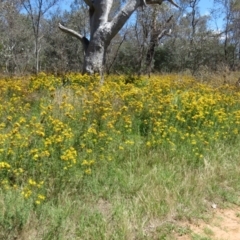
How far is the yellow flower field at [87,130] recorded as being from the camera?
11.3ft

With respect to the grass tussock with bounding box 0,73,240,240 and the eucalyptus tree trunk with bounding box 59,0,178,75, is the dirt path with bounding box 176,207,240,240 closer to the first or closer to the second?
the grass tussock with bounding box 0,73,240,240

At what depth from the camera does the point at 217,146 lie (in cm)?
495

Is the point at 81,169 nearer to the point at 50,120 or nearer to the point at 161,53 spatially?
the point at 50,120

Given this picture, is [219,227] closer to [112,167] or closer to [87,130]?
[112,167]

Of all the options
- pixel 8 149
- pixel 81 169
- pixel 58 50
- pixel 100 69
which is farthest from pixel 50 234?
pixel 58 50

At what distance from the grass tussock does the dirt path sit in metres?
0.12

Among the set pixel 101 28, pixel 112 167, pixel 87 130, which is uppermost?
pixel 101 28

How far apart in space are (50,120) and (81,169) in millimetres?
944

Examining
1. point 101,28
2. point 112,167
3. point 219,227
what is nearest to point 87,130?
point 112,167

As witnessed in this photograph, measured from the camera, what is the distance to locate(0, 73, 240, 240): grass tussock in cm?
300

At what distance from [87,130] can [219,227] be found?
6.57ft

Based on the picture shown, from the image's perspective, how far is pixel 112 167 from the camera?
3.91 meters

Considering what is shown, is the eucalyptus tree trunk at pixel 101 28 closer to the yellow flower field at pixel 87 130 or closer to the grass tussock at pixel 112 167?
the yellow flower field at pixel 87 130

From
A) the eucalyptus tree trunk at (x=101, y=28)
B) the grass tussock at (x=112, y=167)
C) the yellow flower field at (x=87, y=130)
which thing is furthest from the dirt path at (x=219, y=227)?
the eucalyptus tree trunk at (x=101, y=28)
